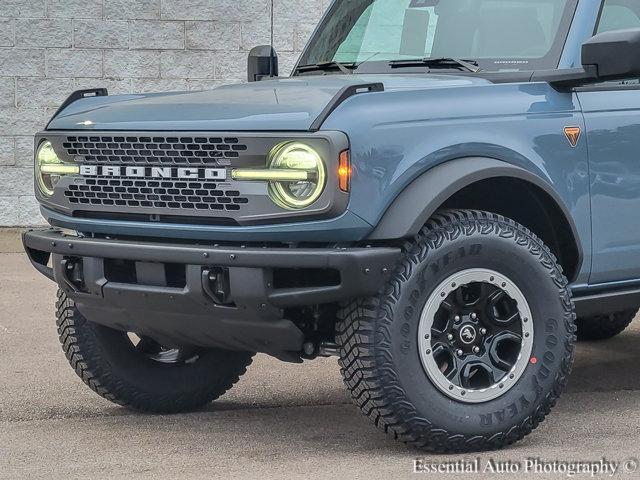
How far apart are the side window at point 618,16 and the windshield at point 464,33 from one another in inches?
6.1

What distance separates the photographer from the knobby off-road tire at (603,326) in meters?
7.33

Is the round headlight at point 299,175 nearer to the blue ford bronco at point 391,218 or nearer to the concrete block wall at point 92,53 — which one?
the blue ford bronco at point 391,218

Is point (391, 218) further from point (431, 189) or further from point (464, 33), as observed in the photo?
point (464, 33)

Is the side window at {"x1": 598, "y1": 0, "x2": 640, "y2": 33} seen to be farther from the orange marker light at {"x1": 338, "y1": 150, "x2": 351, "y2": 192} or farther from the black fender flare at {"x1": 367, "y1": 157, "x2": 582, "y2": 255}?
the orange marker light at {"x1": 338, "y1": 150, "x2": 351, "y2": 192}

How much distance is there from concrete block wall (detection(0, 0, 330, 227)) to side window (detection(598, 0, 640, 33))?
6202mm

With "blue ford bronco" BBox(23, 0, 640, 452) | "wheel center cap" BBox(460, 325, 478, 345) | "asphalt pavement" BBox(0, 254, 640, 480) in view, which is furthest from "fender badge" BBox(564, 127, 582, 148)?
"asphalt pavement" BBox(0, 254, 640, 480)

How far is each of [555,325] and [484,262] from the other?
14.3 inches

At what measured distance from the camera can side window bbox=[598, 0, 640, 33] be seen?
17.9ft

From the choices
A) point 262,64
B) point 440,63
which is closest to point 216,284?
point 440,63

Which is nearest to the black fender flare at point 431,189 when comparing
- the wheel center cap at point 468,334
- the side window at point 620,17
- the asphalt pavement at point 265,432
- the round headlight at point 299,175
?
the round headlight at point 299,175

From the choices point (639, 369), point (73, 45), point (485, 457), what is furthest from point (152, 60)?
point (485, 457)

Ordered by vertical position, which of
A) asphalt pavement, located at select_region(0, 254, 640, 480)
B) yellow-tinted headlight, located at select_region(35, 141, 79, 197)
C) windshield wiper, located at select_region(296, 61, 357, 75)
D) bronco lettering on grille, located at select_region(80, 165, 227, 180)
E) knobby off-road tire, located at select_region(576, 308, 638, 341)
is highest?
→ windshield wiper, located at select_region(296, 61, 357, 75)

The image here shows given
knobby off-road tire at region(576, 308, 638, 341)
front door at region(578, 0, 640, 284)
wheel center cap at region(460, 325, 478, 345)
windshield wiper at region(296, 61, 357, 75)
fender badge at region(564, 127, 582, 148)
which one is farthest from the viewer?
knobby off-road tire at region(576, 308, 638, 341)

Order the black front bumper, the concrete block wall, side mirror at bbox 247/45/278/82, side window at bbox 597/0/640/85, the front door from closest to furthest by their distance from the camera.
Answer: the black front bumper
the front door
side window at bbox 597/0/640/85
side mirror at bbox 247/45/278/82
the concrete block wall
